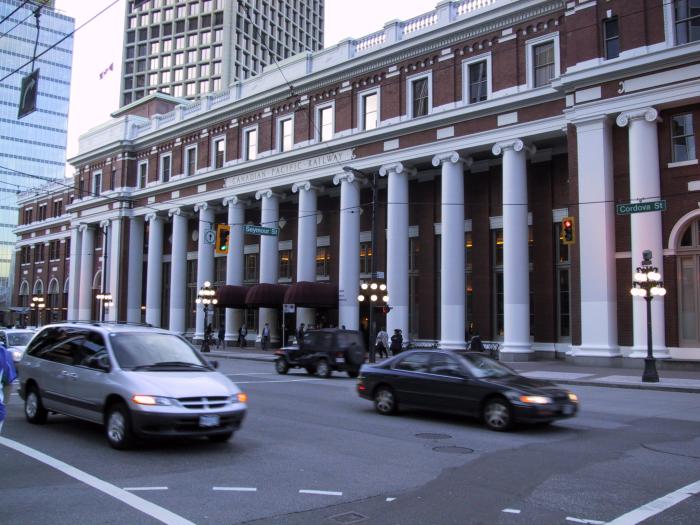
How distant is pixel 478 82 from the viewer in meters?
32.5

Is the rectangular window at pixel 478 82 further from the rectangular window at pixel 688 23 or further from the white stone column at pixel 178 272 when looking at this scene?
the white stone column at pixel 178 272

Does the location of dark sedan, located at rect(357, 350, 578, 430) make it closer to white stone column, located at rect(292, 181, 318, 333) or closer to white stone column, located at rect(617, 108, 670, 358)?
white stone column, located at rect(617, 108, 670, 358)

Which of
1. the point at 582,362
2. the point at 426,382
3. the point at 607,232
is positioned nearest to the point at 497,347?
the point at 582,362

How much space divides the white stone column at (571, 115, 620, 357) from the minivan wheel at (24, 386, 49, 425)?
21.1 m

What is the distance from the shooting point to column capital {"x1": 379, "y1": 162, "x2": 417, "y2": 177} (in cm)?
3488

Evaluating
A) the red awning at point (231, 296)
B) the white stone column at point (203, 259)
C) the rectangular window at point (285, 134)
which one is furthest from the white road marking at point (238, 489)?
the white stone column at point (203, 259)

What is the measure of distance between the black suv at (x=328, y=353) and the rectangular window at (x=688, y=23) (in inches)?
680

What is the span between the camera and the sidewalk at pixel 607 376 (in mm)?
19492

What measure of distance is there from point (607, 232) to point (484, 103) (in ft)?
30.1

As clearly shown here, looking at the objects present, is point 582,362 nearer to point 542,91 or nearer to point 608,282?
point 608,282

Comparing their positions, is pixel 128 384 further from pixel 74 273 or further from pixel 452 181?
pixel 74 273

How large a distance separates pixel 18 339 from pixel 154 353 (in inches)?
451

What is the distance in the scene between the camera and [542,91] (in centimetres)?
2917

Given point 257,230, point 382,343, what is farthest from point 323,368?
point 257,230
